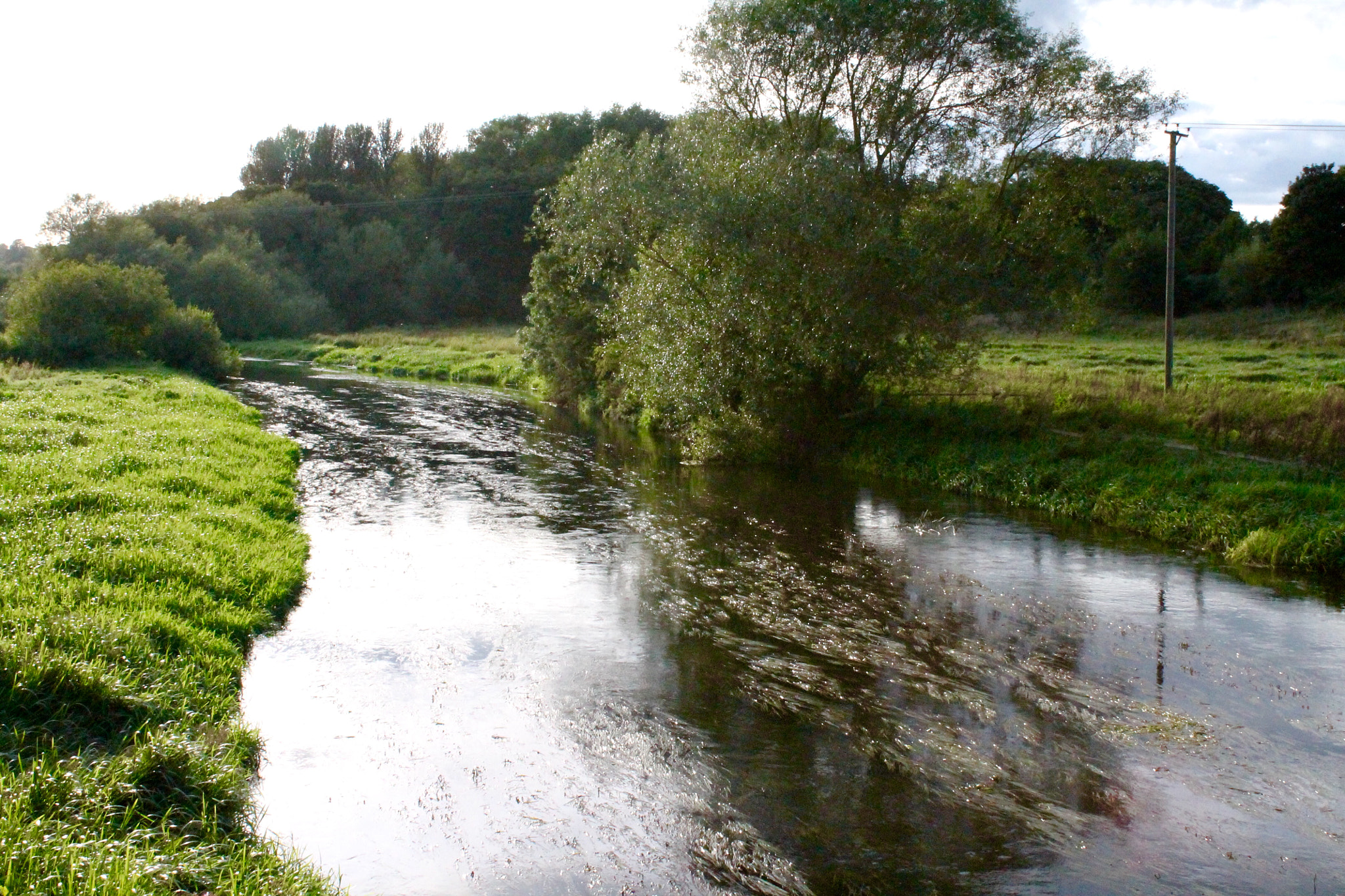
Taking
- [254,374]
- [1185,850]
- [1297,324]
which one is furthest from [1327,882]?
[254,374]

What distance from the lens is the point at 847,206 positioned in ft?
64.4

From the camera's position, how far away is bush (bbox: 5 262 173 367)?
36.6 meters

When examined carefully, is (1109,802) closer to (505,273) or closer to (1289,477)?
(1289,477)

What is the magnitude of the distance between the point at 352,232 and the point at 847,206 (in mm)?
69040

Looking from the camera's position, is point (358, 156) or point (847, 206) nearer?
point (847, 206)

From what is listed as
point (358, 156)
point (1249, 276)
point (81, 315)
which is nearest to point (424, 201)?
point (358, 156)

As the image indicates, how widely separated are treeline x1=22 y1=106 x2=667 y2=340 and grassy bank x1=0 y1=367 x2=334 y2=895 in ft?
178

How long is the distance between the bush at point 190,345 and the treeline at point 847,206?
81.0 ft

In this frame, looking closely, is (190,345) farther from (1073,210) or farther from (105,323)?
(1073,210)

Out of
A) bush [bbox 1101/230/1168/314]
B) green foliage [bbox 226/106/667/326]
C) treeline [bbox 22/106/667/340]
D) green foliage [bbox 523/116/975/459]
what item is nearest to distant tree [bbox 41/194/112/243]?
treeline [bbox 22/106/667/340]

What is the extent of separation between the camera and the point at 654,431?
29234mm

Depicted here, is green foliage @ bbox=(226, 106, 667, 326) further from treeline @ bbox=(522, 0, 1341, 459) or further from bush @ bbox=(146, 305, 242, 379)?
treeline @ bbox=(522, 0, 1341, 459)

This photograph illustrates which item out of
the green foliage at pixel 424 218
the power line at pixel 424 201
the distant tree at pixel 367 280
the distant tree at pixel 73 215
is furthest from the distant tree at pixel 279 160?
the distant tree at pixel 73 215

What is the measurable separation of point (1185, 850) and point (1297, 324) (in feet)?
126
